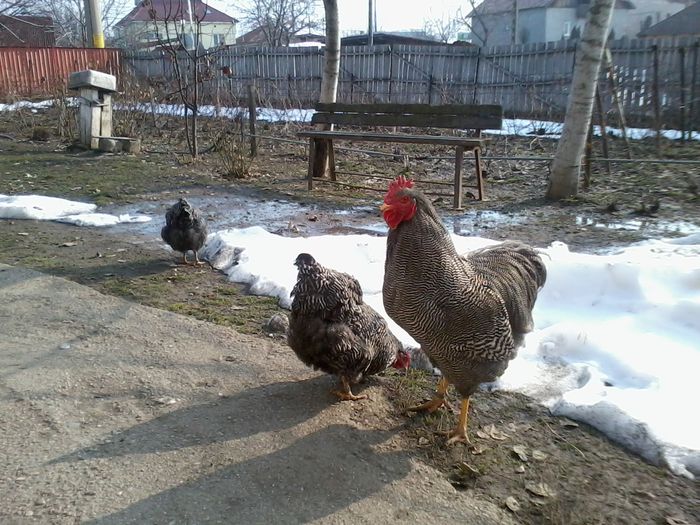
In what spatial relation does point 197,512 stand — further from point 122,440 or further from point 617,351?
point 617,351

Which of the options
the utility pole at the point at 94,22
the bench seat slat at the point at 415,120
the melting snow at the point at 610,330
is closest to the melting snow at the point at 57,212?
the melting snow at the point at 610,330

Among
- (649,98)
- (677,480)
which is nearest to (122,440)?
(677,480)

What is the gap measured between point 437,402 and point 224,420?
1380 mm

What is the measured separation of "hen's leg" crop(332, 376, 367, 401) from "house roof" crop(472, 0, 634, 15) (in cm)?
4760

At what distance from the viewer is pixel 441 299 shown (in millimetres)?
3148

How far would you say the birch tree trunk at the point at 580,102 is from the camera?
8.27 m

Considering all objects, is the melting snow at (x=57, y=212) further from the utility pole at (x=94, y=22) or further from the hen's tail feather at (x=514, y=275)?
the utility pole at (x=94, y=22)

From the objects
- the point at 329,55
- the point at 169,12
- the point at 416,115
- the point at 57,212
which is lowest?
the point at 57,212

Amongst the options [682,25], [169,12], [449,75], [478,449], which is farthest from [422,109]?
[682,25]

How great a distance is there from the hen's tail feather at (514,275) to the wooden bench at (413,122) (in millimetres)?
4815

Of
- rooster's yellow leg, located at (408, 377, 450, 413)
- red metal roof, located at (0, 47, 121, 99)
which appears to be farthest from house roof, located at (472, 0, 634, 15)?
rooster's yellow leg, located at (408, 377, 450, 413)

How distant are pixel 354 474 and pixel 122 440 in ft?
4.48

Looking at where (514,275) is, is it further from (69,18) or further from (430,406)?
Answer: (69,18)

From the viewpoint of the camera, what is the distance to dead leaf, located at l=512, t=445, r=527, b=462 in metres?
3.30
